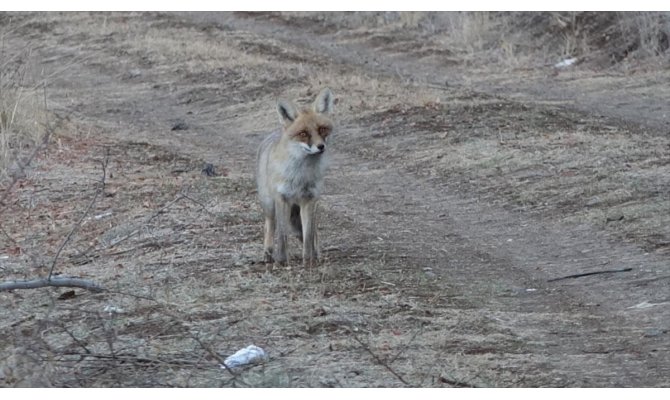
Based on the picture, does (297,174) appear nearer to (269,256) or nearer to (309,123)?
(309,123)

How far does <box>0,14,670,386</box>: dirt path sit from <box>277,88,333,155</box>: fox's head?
0.74 meters

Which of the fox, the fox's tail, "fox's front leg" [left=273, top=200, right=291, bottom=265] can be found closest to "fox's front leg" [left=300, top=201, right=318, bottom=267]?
the fox

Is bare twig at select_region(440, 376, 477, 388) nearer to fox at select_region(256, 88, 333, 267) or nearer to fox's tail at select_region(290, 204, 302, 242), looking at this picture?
fox at select_region(256, 88, 333, 267)

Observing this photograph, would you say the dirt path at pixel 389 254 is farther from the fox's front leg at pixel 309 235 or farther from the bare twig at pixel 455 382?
the fox's front leg at pixel 309 235

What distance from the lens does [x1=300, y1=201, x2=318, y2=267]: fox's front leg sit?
7574 mm

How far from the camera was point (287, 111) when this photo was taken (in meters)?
7.70

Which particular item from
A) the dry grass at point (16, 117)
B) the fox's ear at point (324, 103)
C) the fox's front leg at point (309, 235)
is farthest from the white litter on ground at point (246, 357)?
the dry grass at point (16, 117)

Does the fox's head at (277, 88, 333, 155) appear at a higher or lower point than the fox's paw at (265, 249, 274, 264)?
higher

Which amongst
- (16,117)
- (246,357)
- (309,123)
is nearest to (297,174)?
(309,123)

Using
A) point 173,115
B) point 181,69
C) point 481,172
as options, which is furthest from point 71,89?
point 481,172

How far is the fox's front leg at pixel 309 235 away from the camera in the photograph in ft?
24.8

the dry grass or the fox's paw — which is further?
the dry grass

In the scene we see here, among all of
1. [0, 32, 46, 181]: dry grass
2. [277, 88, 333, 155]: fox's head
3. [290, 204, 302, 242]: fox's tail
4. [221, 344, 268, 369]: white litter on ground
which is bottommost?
[0, 32, 46, 181]: dry grass

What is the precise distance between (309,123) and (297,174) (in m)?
0.32
